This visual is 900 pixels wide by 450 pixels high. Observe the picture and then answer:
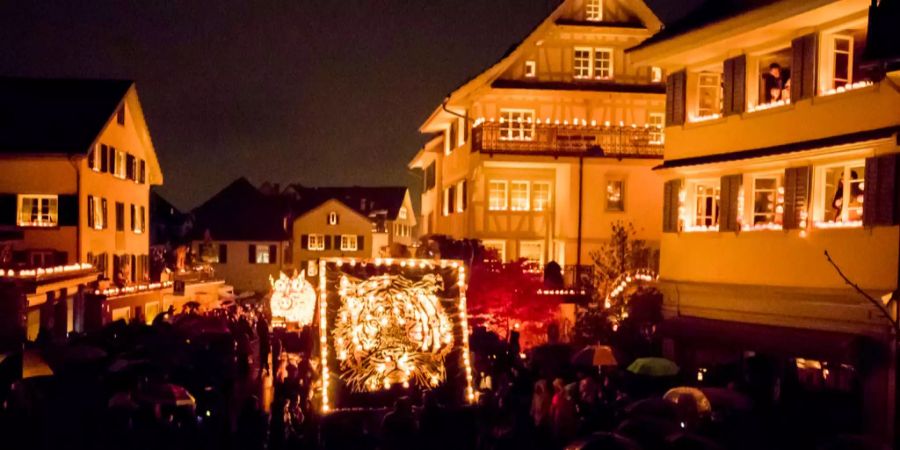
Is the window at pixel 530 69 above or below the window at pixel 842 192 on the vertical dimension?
above

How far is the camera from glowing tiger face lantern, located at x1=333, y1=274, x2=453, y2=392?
44.0 feet

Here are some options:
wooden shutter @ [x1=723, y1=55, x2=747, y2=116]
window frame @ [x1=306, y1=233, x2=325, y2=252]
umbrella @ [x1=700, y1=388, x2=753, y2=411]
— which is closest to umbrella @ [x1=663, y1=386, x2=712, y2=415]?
umbrella @ [x1=700, y1=388, x2=753, y2=411]

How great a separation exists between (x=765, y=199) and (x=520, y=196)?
12798 millimetres

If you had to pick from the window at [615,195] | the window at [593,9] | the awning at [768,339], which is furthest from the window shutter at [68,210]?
the awning at [768,339]

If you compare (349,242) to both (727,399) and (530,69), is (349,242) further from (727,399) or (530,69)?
(727,399)

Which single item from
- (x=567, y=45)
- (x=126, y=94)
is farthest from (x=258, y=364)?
(x=126, y=94)

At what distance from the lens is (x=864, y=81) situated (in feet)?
52.9

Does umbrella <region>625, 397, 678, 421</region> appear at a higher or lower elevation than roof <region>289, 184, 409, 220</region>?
lower

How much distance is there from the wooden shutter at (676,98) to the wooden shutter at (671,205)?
142 centimetres

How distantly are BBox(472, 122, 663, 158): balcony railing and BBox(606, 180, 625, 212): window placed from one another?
3.52 feet

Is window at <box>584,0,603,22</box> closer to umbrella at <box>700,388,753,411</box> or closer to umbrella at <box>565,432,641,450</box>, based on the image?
umbrella at <box>700,388,753,411</box>

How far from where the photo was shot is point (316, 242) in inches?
2773

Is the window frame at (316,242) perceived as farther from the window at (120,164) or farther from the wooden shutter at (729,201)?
the wooden shutter at (729,201)

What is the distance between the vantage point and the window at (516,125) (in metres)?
30.1
